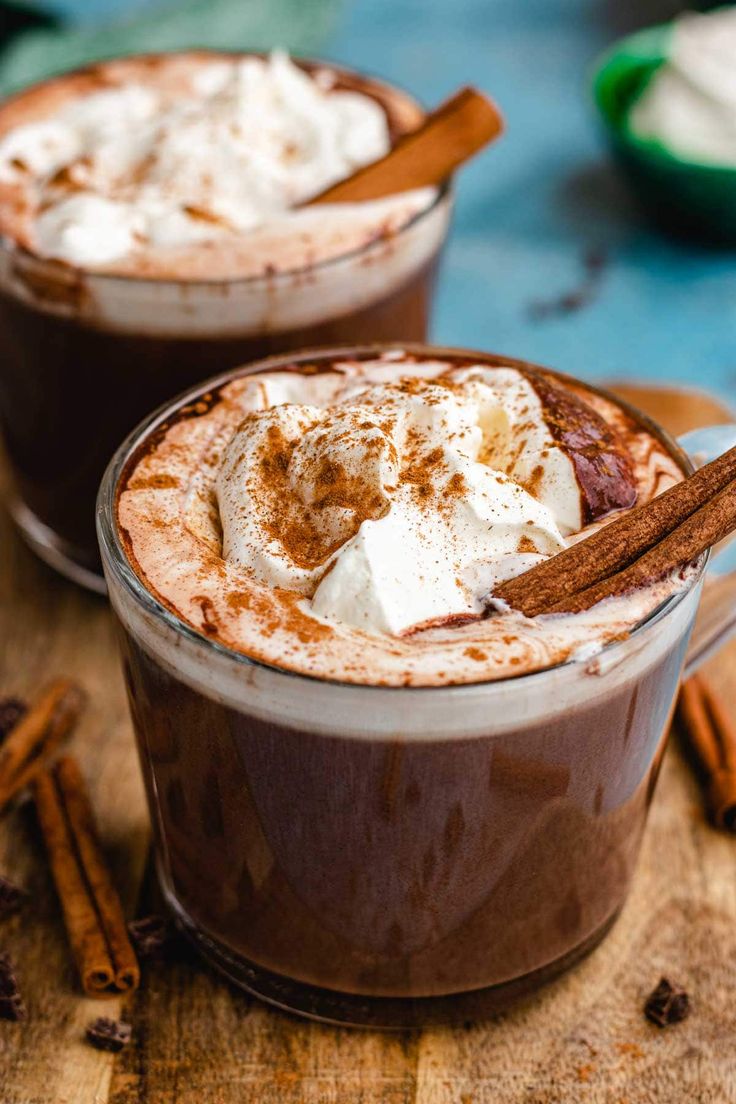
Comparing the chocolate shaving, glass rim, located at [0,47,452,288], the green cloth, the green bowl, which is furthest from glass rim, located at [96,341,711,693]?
the green cloth

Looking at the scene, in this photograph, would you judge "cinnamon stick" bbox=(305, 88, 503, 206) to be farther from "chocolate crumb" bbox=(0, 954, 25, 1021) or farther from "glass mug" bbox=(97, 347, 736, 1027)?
"chocolate crumb" bbox=(0, 954, 25, 1021)

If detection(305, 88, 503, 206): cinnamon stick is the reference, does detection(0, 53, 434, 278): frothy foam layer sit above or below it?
below

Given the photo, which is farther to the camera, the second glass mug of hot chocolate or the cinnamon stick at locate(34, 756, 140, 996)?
the second glass mug of hot chocolate

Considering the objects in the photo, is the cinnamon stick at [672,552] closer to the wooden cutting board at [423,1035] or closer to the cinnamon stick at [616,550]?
the cinnamon stick at [616,550]

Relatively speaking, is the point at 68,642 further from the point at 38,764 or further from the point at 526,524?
the point at 526,524

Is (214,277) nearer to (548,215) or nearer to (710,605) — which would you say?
(710,605)

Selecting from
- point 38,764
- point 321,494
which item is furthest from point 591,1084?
point 38,764

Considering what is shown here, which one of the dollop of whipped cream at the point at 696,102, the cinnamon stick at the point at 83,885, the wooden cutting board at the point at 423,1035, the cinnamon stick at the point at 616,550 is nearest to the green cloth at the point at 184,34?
the dollop of whipped cream at the point at 696,102

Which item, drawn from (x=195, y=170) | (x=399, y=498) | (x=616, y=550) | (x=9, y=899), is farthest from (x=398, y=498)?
(x=195, y=170)
